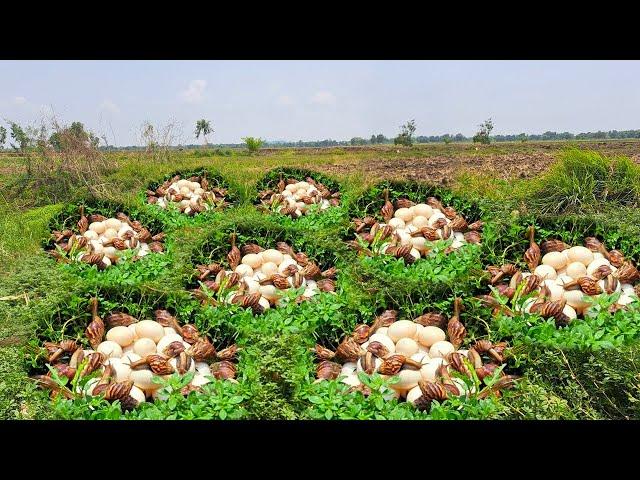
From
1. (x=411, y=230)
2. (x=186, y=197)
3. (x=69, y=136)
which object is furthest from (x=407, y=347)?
(x=69, y=136)

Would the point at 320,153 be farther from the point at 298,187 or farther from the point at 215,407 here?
the point at 215,407

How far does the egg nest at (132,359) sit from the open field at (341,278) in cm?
7

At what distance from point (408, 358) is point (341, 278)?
1149 millimetres

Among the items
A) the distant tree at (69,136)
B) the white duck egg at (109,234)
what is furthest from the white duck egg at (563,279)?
the distant tree at (69,136)

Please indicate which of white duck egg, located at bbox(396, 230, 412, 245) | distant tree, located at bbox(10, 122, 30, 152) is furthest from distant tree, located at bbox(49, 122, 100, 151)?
white duck egg, located at bbox(396, 230, 412, 245)

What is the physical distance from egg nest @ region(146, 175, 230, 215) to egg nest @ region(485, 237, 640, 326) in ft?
10.0

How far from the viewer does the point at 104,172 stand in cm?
624

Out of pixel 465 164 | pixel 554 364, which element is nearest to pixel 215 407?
pixel 554 364

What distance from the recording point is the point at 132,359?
2859 millimetres

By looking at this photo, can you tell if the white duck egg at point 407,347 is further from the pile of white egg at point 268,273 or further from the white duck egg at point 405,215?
the white duck egg at point 405,215

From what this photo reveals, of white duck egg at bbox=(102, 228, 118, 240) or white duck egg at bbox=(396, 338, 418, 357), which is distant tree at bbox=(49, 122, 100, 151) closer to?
white duck egg at bbox=(102, 228, 118, 240)

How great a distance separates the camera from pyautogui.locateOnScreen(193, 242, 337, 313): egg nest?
360cm

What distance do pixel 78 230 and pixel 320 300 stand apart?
8.02 feet

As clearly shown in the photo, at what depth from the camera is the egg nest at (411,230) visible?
4227 millimetres
